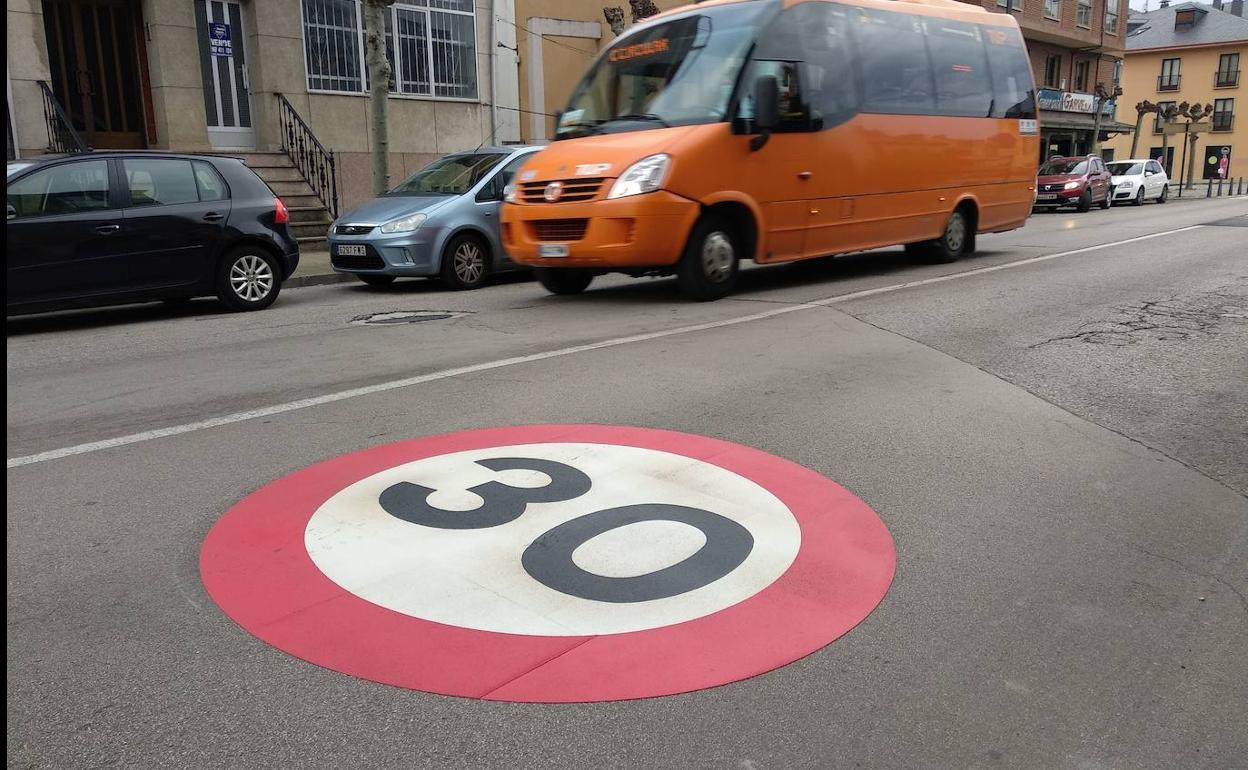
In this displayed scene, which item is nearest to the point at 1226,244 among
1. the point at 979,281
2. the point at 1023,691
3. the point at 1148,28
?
the point at 979,281

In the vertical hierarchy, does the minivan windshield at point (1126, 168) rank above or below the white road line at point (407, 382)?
above

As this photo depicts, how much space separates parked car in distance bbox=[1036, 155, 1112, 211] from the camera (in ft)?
95.1

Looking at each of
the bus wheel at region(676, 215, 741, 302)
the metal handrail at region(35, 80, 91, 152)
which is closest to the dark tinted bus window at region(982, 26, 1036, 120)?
the bus wheel at region(676, 215, 741, 302)

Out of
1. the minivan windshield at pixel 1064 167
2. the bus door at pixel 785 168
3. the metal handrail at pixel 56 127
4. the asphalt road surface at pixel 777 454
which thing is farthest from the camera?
the minivan windshield at pixel 1064 167

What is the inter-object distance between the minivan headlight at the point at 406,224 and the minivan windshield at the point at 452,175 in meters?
0.76

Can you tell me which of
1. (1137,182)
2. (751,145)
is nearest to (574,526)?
(751,145)

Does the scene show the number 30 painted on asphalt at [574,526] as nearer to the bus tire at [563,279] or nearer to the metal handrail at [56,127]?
the bus tire at [563,279]

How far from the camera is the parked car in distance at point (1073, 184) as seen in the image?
2900 cm

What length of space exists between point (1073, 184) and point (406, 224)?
23767mm

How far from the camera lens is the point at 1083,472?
4738mm

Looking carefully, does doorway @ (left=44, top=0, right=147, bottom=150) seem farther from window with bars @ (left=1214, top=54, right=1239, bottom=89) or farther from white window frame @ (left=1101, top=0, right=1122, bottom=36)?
window with bars @ (left=1214, top=54, right=1239, bottom=89)

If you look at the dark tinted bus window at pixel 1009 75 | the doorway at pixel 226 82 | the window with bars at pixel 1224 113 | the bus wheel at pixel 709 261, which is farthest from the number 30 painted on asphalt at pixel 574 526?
the window with bars at pixel 1224 113

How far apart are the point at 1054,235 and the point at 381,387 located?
15.4 metres

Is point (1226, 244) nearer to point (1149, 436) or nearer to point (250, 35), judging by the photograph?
point (1149, 436)
